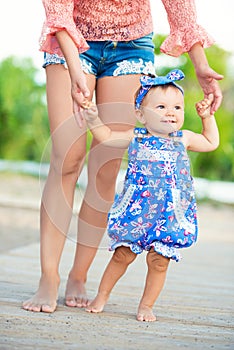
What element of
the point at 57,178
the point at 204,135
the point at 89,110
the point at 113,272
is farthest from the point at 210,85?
the point at 113,272

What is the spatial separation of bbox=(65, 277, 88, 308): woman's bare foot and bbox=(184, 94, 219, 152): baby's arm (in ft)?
2.15

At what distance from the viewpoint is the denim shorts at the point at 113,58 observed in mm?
2467

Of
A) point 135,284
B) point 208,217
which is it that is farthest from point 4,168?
point 135,284

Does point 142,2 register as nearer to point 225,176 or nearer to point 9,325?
point 9,325

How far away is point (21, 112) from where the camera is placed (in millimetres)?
10359

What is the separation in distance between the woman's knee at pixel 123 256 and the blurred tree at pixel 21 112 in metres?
7.89

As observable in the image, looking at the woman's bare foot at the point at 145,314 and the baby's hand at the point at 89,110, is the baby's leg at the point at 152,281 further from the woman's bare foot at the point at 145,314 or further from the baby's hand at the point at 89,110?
the baby's hand at the point at 89,110

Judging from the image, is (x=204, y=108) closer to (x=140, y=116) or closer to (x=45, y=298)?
(x=140, y=116)

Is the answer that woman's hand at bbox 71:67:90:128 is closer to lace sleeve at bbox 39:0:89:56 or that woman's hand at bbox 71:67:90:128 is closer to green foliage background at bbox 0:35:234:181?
lace sleeve at bbox 39:0:89:56

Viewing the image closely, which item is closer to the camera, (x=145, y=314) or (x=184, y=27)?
(x=145, y=314)

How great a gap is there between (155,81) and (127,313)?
2.61ft

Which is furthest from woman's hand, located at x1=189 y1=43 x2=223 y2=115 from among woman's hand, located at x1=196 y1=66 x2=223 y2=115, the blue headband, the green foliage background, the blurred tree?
the blurred tree

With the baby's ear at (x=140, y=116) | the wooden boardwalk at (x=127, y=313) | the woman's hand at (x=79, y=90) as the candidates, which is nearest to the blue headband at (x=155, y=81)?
the baby's ear at (x=140, y=116)

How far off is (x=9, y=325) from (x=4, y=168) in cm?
820
